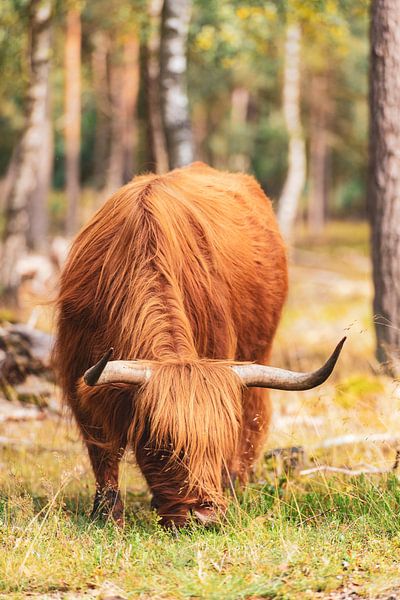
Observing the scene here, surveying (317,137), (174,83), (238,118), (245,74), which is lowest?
(174,83)

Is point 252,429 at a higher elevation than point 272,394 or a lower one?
higher

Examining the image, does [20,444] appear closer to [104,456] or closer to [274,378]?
[104,456]

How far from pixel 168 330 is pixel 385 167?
4.16 meters

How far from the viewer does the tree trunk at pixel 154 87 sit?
16.6 meters

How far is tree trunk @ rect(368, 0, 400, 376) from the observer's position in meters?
7.99

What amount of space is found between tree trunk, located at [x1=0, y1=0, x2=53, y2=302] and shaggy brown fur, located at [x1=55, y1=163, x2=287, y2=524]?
7.37 m

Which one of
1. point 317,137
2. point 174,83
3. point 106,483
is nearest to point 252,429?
point 106,483

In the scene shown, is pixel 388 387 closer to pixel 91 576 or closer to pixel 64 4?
pixel 91 576

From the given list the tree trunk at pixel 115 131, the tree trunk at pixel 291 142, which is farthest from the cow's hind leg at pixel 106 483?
the tree trunk at pixel 115 131

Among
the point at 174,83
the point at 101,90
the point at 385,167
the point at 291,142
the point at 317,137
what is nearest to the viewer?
the point at 385,167

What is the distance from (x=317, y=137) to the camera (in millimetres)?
38188

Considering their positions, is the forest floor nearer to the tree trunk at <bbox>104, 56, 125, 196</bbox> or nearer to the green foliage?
the green foliage

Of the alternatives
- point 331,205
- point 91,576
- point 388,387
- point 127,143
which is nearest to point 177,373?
point 91,576

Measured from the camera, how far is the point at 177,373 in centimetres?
464
